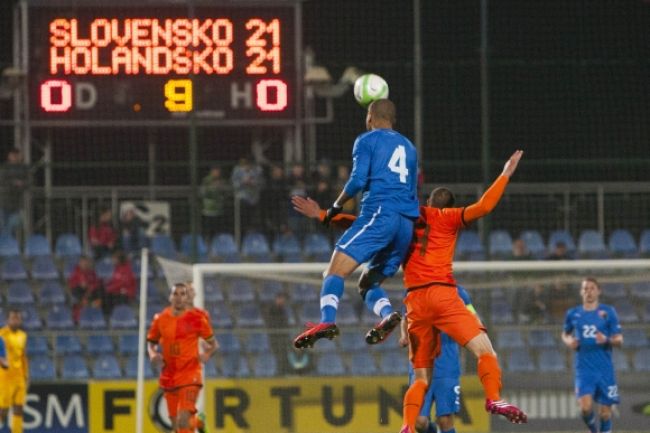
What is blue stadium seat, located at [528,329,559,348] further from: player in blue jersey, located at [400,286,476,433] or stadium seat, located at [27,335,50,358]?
stadium seat, located at [27,335,50,358]

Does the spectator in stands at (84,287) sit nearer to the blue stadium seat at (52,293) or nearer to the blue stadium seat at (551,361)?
the blue stadium seat at (52,293)

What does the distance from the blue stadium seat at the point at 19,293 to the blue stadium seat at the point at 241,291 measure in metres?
2.85

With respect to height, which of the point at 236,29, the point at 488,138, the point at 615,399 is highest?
the point at 236,29

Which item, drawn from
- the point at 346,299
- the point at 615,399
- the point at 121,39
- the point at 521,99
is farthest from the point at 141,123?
the point at 615,399

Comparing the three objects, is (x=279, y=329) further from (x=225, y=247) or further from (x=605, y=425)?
(x=605, y=425)

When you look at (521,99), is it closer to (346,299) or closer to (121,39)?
(346,299)

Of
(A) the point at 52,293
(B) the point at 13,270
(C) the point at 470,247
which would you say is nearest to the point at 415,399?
(C) the point at 470,247

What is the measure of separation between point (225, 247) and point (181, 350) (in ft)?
12.6

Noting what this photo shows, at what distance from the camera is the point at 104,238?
686 inches

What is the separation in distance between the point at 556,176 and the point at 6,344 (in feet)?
24.9

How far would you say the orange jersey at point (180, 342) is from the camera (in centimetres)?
1371

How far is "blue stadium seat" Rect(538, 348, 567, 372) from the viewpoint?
15.9 m

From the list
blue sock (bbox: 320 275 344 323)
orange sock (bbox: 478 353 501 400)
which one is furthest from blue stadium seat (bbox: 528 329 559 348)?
blue sock (bbox: 320 275 344 323)

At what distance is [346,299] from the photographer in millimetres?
16125
